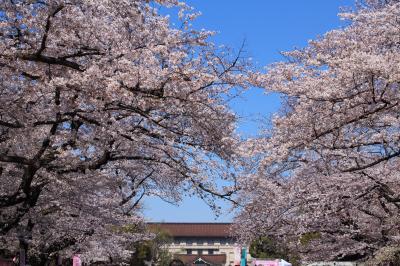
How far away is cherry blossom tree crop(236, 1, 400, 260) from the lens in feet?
39.6

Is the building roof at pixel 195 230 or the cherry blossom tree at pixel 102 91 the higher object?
the building roof at pixel 195 230

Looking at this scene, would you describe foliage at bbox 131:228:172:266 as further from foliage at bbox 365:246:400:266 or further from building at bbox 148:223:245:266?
foliage at bbox 365:246:400:266

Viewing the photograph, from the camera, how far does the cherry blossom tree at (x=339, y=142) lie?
12.1m

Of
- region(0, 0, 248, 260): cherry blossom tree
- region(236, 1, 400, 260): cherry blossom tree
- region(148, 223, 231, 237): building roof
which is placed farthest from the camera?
region(148, 223, 231, 237): building roof

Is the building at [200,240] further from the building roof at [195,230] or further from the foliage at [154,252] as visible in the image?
the foliage at [154,252]

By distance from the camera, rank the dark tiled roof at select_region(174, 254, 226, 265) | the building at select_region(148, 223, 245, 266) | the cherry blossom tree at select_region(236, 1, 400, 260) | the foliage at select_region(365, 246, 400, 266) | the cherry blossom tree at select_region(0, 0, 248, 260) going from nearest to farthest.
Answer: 1. the cherry blossom tree at select_region(0, 0, 248, 260)
2. the cherry blossom tree at select_region(236, 1, 400, 260)
3. the foliage at select_region(365, 246, 400, 266)
4. the dark tiled roof at select_region(174, 254, 226, 265)
5. the building at select_region(148, 223, 245, 266)

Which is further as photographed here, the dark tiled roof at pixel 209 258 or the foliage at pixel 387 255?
the dark tiled roof at pixel 209 258

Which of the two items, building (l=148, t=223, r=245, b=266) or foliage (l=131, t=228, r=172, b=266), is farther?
building (l=148, t=223, r=245, b=266)

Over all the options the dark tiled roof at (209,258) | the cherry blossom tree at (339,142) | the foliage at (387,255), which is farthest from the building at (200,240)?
the foliage at (387,255)

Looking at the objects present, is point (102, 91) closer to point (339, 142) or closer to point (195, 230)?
point (339, 142)

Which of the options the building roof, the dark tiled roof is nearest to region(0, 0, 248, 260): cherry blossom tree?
the dark tiled roof

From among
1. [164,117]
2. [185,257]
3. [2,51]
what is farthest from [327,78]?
[185,257]

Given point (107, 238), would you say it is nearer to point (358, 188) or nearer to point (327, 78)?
point (358, 188)

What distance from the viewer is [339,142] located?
13.7 metres
